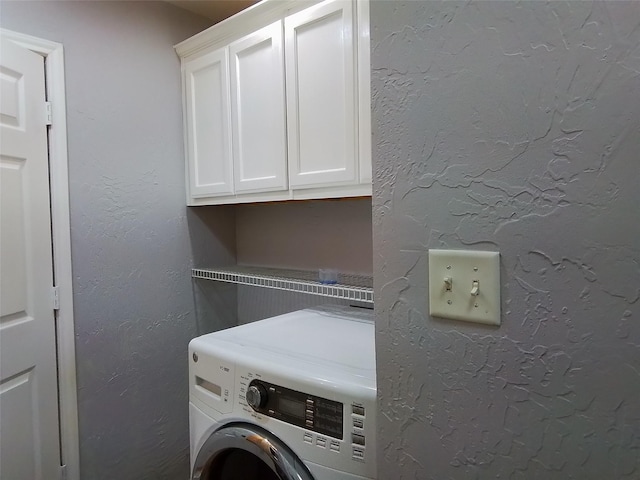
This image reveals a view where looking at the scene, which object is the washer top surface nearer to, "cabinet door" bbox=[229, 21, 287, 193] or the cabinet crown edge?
"cabinet door" bbox=[229, 21, 287, 193]

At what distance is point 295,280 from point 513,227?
126 centimetres

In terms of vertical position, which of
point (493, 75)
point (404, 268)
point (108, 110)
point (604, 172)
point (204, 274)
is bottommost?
point (204, 274)

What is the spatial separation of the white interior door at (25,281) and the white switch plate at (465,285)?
1553 millimetres

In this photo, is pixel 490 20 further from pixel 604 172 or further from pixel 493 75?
pixel 604 172

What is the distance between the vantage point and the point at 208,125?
1933 millimetres

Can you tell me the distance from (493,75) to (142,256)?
1.73 metres

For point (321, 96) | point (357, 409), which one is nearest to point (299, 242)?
point (321, 96)

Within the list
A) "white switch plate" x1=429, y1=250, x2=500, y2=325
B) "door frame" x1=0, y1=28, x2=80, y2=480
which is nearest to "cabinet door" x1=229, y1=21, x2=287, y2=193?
"door frame" x1=0, y1=28, x2=80, y2=480

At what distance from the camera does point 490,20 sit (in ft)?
1.83

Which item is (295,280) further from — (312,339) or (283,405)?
(283,405)

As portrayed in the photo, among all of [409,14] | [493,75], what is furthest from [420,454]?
[409,14]

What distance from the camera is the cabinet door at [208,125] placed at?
6.06 feet

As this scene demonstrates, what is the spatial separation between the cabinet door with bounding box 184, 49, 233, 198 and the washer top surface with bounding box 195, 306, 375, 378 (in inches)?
29.1

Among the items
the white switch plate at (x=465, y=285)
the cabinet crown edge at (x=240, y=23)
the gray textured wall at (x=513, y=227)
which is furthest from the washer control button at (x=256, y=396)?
the cabinet crown edge at (x=240, y=23)
